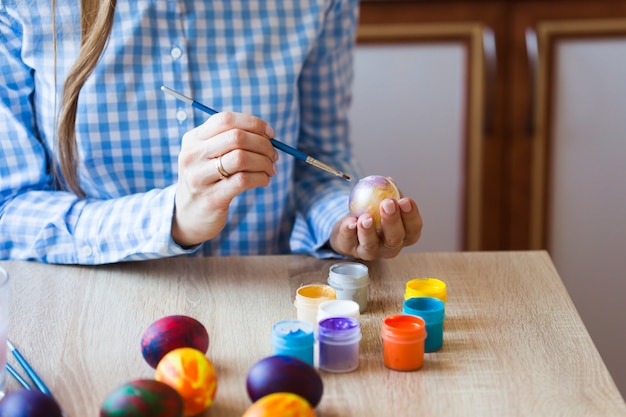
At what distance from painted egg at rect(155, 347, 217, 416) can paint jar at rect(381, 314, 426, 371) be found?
7.2 inches

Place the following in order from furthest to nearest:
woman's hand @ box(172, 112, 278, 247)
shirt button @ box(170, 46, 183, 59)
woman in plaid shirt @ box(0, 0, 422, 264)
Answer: shirt button @ box(170, 46, 183, 59), woman in plaid shirt @ box(0, 0, 422, 264), woman's hand @ box(172, 112, 278, 247)

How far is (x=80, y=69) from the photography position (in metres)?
1.19

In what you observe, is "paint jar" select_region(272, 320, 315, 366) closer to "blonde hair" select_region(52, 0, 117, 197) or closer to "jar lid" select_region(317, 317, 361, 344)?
"jar lid" select_region(317, 317, 361, 344)

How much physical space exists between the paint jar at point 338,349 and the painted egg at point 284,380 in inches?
2.9

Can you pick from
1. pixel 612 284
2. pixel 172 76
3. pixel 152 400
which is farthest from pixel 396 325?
pixel 612 284

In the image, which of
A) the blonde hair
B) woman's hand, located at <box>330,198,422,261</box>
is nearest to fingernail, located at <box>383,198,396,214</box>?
woman's hand, located at <box>330,198,422,261</box>

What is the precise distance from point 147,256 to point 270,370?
16.2 inches

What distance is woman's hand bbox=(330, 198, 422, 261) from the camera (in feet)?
3.43

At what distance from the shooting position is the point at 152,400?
691 millimetres

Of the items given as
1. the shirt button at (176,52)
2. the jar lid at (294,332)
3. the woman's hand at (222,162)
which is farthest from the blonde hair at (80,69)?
the jar lid at (294,332)

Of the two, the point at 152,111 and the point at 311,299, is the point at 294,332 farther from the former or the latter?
the point at 152,111

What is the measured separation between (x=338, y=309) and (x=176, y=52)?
0.55 meters

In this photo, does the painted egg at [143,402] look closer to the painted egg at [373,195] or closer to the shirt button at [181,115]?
the painted egg at [373,195]

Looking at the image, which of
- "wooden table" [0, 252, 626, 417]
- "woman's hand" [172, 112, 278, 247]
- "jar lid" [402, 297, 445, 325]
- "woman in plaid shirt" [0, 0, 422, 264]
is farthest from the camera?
"woman in plaid shirt" [0, 0, 422, 264]
